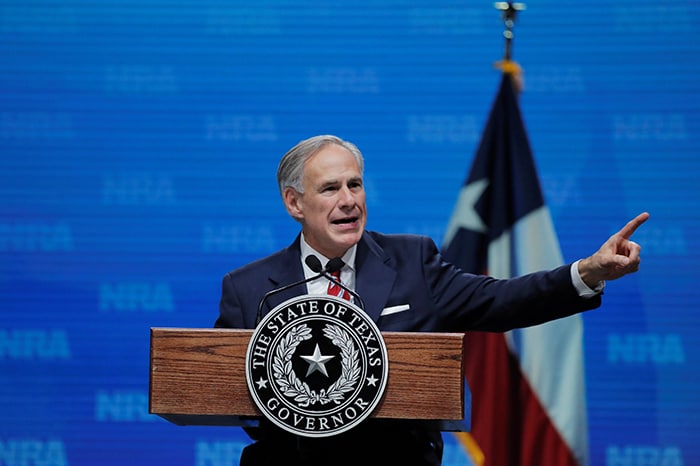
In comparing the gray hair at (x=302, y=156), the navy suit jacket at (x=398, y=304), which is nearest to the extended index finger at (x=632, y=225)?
the navy suit jacket at (x=398, y=304)

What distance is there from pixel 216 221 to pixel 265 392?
238 centimetres

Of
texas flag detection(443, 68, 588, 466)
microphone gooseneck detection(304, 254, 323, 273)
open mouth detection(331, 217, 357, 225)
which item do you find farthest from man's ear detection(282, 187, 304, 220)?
texas flag detection(443, 68, 588, 466)

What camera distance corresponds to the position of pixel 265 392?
2.00 m

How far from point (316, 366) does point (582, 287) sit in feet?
2.16

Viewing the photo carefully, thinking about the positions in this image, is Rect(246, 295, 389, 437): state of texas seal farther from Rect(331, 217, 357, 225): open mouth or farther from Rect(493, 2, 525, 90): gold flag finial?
Rect(493, 2, 525, 90): gold flag finial

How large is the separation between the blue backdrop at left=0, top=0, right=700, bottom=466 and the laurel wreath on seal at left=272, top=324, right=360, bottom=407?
2.27 meters

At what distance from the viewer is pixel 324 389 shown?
1998 mm

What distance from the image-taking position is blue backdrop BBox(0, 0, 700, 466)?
4.20 m

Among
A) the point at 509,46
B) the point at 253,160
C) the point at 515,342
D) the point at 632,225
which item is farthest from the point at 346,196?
the point at 253,160

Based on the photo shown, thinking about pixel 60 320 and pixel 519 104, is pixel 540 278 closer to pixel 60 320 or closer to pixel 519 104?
pixel 519 104

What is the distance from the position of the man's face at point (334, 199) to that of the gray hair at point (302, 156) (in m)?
0.01

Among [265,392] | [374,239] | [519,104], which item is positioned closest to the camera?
[265,392]

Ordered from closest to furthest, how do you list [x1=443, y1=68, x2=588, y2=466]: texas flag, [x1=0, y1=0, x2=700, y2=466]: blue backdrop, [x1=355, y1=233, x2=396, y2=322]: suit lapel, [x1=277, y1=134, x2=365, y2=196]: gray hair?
[x1=355, y1=233, x2=396, y2=322]: suit lapel
[x1=277, y1=134, x2=365, y2=196]: gray hair
[x1=443, y1=68, x2=588, y2=466]: texas flag
[x1=0, y1=0, x2=700, y2=466]: blue backdrop

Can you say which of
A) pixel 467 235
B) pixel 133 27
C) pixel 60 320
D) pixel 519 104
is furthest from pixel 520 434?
pixel 133 27
